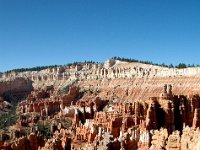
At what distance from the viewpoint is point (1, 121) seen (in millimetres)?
97250

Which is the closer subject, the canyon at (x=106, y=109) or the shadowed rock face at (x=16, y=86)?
the canyon at (x=106, y=109)

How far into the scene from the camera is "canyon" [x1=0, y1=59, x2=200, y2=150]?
144ft

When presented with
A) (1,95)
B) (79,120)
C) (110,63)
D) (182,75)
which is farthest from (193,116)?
(110,63)

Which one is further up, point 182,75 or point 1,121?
point 182,75

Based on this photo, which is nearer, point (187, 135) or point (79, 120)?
point (187, 135)

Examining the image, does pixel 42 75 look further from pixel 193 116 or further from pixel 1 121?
pixel 193 116

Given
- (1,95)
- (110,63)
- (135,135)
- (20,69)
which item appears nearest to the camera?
(135,135)

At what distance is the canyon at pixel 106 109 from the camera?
4394 cm

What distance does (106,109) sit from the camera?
287 ft

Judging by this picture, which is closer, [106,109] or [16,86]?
[106,109]

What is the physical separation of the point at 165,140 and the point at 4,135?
42613 millimetres

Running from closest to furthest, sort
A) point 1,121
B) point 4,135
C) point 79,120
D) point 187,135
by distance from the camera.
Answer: point 187,135
point 4,135
point 79,120
point 1,121

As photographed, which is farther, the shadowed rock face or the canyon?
the shadowed rock face

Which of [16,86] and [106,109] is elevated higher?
[16,86]
